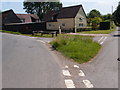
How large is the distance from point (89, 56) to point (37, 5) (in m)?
73.1

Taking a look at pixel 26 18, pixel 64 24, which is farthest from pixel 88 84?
pixel 26 18

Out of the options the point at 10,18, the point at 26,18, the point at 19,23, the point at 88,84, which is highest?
the point at 26,18

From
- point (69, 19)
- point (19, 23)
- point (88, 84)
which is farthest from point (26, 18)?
point (88, 84)

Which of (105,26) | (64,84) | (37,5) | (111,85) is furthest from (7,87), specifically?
(37,5)

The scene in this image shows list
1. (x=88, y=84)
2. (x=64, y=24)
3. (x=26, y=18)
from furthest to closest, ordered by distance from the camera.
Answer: (x=26, y=18) → (x=64, y=24) → (x=88, y=84)

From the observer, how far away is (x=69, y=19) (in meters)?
44.1

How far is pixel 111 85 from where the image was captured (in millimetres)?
5465

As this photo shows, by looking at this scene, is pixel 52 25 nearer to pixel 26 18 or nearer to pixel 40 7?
pixel 26 18

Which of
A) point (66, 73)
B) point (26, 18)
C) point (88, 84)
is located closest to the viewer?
point (88, 84)

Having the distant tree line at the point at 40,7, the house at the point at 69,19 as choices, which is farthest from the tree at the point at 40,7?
the house at the point at 69,19

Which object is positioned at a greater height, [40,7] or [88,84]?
[40,7]

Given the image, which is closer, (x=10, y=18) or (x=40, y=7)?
(x=10, y=18)

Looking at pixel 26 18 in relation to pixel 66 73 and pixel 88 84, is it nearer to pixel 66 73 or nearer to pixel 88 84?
pixel 66 73

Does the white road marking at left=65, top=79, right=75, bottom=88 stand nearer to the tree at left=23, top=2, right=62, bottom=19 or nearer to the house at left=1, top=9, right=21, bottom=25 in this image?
the house at left=1, top=9, right=21, bottom=25
